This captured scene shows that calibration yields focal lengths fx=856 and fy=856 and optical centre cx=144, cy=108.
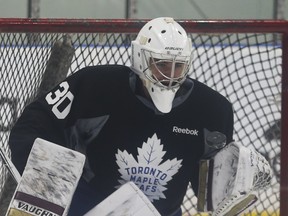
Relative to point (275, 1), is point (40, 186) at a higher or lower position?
higher

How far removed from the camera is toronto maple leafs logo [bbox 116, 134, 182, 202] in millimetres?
2307

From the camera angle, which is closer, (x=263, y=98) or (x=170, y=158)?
(x=170, y=158)

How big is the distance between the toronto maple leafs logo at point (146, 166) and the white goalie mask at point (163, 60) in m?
0.12

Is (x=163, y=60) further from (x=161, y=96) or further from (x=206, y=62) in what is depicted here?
(x=206, y=62)

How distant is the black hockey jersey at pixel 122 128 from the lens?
2.25 meters

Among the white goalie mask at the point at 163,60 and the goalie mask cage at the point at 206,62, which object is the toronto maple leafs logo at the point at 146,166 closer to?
the white goalie mask at the point at 163,60

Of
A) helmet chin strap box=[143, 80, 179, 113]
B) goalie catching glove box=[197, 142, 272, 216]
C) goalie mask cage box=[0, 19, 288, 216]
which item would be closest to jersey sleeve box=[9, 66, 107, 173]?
helmet chin strap box=[143, 80, 179, 113]

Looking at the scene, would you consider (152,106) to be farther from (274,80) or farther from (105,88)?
(274,80)

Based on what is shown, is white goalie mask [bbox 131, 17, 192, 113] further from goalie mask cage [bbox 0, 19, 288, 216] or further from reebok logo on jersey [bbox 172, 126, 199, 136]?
goalie mask cage [bbox 0, 19, 288, 216]

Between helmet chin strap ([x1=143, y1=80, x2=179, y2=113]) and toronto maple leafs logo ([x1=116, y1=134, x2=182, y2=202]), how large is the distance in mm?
100

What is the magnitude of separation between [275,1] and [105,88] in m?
3.28

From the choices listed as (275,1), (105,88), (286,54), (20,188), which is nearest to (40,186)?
(20,188)

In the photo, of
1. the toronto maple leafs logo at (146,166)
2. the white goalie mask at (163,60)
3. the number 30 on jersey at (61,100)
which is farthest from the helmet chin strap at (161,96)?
the number 30 on jersey at (61,100)

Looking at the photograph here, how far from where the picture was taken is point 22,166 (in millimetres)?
2217
